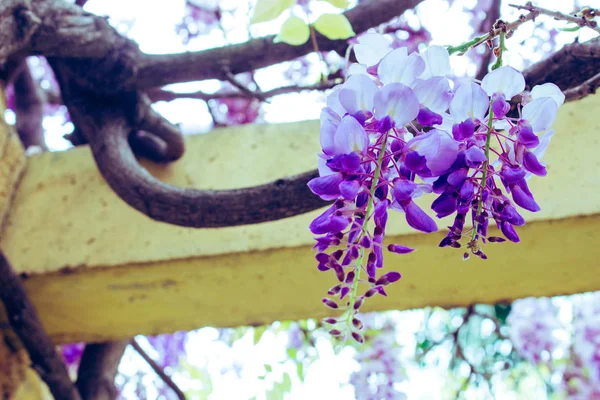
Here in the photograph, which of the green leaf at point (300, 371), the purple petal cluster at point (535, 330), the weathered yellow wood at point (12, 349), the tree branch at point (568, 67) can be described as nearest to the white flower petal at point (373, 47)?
the tree branch at point (568, 67)

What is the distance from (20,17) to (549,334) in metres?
1.74

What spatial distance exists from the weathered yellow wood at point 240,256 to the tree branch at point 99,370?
0.13m

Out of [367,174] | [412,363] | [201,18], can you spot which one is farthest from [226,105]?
[367,174]

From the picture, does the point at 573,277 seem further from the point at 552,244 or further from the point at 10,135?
the point at 10,135

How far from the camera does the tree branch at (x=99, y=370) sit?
4.19 ft

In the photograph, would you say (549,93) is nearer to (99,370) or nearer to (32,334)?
(32,334)

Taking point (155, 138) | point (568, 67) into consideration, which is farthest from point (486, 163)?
point (155, 138)

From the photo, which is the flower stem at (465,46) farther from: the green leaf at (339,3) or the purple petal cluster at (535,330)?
the purple petal cluster at (535,330)

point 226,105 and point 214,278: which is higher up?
point 214,278

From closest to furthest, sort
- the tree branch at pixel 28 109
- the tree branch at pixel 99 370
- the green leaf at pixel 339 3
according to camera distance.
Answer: the green leaf at pixel 339 3
the tree branch at pixel 99 370
the tree branch at pixel 28 109

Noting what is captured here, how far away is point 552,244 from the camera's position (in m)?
1.00

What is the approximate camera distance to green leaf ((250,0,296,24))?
0.78 m

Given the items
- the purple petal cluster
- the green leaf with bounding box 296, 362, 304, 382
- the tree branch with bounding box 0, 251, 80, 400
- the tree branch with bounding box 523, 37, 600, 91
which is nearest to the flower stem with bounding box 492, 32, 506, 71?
the tree branch with bounding box 523, 37, 600, 91

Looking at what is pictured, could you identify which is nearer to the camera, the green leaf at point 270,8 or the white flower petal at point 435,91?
the white flower petal at point 435,91
